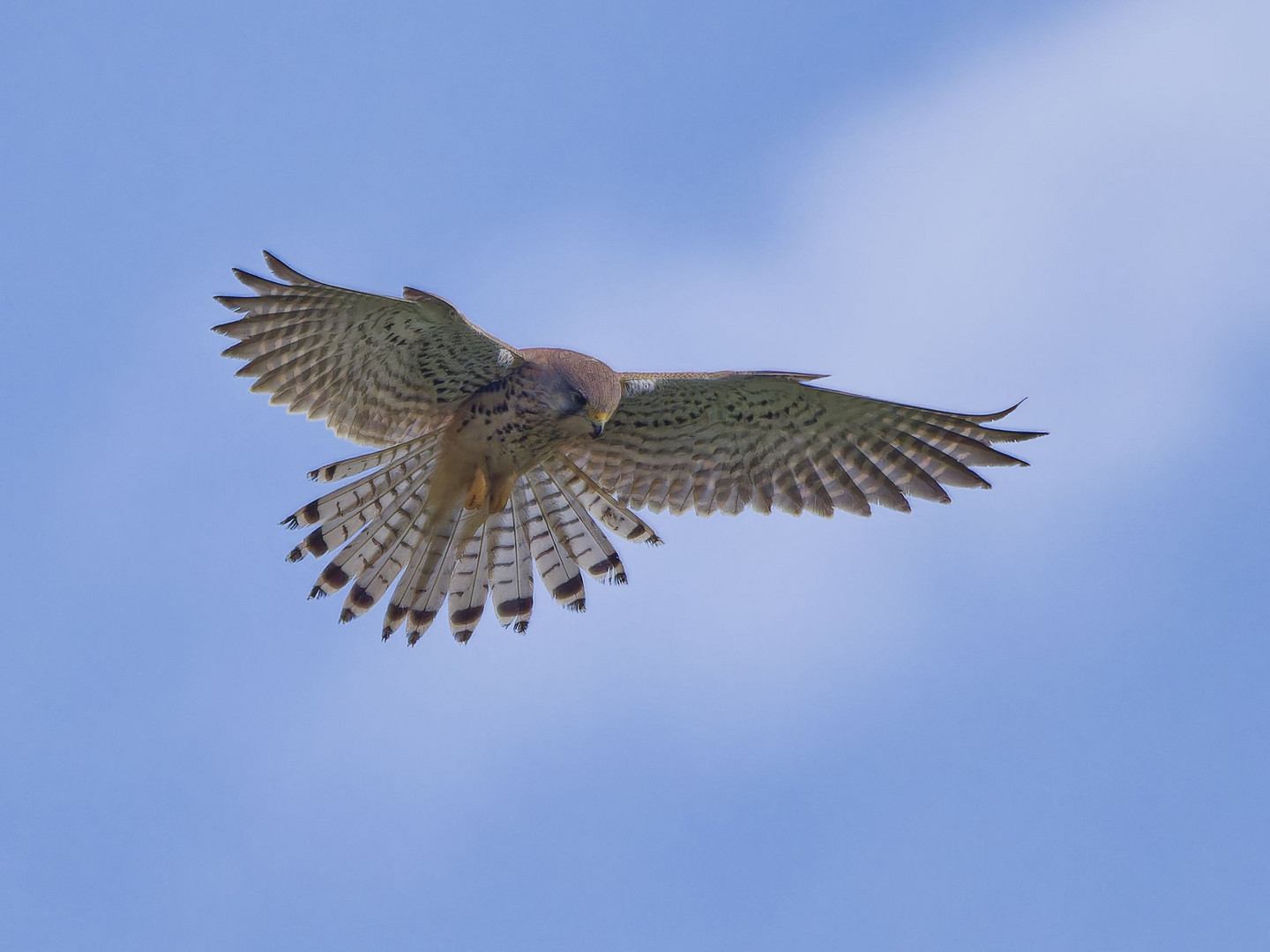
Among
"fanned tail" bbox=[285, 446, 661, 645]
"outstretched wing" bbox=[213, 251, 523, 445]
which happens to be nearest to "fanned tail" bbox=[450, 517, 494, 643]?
"fanned tail" bbox=[285, 446, 661, 645]

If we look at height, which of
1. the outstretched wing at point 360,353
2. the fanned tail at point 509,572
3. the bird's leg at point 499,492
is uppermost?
the outstretched wing at point 360,353

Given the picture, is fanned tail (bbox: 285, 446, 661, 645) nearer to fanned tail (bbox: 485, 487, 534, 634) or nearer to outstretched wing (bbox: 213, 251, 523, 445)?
fanned tail (bbox: 485, 487, 534, 634)

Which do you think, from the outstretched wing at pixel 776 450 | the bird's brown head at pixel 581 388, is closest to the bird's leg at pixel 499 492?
the bird's brown head at pixel 581 388

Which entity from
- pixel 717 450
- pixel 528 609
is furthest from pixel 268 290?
pixel 717 450

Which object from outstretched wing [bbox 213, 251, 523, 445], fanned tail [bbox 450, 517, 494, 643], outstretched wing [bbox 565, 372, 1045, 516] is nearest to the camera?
outstretched wing [bbox 213, 251, 523, 445]

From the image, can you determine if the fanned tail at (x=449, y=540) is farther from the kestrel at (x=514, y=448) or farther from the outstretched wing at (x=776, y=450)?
the outstretched wing at (x=776, y=450)

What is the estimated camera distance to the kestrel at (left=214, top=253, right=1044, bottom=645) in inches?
323

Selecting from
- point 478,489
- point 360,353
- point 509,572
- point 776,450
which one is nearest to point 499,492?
point 478,489

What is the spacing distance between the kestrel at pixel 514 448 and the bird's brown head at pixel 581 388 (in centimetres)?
1

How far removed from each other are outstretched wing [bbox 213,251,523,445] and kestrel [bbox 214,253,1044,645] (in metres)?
0.01

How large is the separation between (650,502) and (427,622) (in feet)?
5.71

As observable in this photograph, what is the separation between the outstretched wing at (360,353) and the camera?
7.93 meters

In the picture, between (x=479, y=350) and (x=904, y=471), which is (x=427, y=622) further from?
(x=904, y=471)

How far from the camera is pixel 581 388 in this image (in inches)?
325
